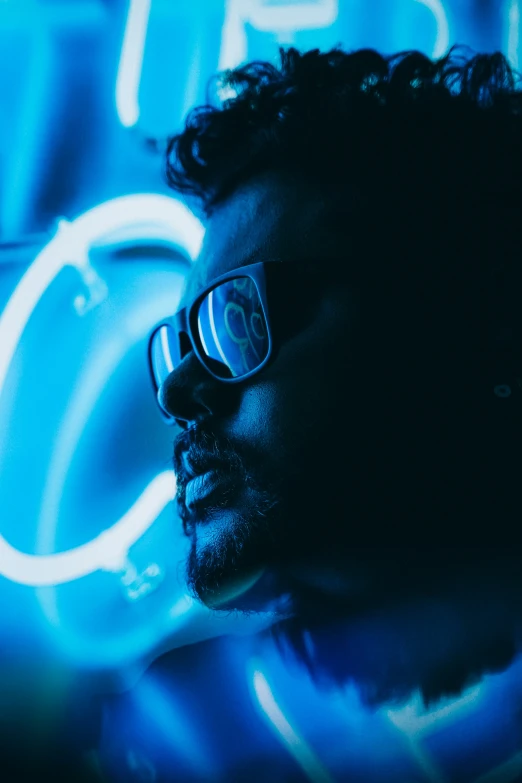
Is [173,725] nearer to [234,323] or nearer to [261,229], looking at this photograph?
[234,323]

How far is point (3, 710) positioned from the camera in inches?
41.9

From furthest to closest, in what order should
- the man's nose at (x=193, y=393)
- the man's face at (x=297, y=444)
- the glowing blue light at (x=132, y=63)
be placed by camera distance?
the glowing blue light at (x=132, y=63) < the man's nose at (x=193, y=393) < the man's face at (x=297, y=444)

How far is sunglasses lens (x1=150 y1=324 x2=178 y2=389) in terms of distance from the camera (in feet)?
3.65

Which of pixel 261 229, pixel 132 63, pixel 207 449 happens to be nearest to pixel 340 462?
pixel 207 449

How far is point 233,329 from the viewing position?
923mm

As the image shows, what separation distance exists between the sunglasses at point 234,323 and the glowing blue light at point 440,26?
2.77 feet

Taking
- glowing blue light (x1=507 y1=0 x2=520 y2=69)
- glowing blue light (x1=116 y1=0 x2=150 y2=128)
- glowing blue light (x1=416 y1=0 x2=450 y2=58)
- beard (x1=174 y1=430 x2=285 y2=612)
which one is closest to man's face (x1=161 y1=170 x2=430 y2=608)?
beard (x1=174 y1=430 x2=285 y2=612)

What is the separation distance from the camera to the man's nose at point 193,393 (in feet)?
3.17

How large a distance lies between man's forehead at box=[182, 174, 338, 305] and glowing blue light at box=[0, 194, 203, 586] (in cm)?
16

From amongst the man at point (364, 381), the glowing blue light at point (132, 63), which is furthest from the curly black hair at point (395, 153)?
the glowing blue light at point (132, 63)

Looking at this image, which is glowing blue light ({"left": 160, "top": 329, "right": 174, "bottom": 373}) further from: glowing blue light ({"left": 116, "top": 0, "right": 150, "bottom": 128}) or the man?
glowing blue light ({"left": 116, "top": 0, "right": 150, "bottom": 128})

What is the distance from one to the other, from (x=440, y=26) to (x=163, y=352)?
106cm

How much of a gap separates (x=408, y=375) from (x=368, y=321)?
0.11 meters

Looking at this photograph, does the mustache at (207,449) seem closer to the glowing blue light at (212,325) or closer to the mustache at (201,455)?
the mustache at (201,455)
